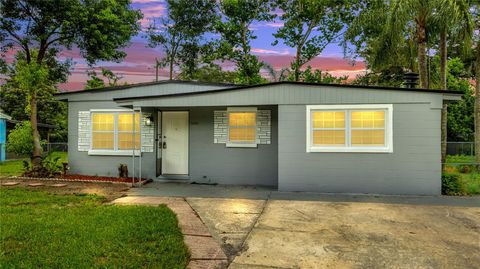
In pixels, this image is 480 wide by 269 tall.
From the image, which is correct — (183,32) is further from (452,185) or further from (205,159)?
(452,185)

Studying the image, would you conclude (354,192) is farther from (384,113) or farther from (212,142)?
(212,142)

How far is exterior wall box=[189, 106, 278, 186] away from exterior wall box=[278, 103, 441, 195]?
3.63ft

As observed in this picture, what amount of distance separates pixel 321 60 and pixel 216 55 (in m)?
7.47

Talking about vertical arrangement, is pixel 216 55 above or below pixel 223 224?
above

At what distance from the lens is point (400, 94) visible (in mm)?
7684

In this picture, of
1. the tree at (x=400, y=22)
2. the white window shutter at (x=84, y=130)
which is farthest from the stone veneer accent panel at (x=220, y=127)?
the tree at (x=400, y=22)

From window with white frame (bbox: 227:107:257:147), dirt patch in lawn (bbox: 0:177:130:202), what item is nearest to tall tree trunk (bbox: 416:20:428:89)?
window with white frame (bbox: 227:107:257:147)

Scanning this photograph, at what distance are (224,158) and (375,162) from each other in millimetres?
4026

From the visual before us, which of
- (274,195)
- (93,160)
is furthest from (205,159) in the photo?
(93,160)

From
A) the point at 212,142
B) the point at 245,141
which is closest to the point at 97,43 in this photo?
the point at 212,142

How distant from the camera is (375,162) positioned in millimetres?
7836

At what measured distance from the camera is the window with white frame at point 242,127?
934 centimetres

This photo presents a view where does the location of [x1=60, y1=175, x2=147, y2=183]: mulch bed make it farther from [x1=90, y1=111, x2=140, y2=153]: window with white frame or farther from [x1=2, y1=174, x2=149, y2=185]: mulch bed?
[x1=90, y1=111, x2=140, y2=153]: window with white frame

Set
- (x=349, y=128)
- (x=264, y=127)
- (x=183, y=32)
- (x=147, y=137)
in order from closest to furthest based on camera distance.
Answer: (x=349, y=128) → (x=264, y=127) → (x=147, y=137) → (x=183, y=32)
